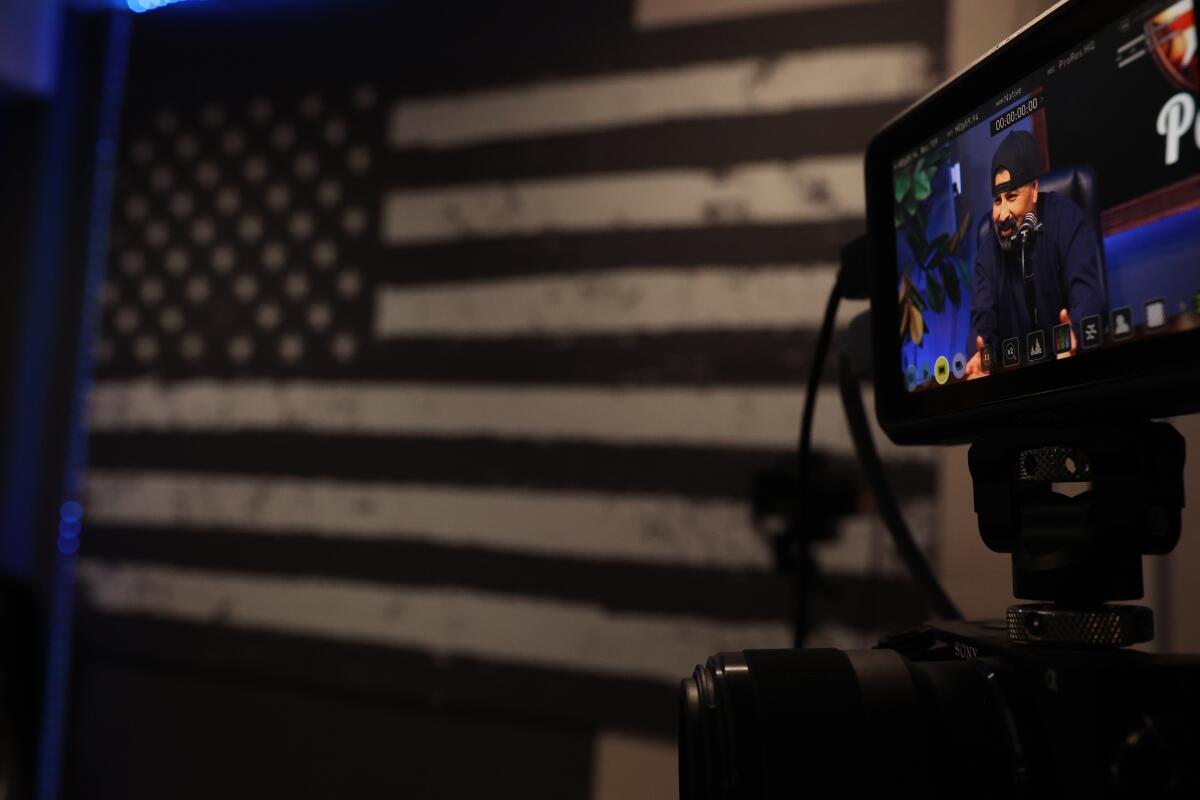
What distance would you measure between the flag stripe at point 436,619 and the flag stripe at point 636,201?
2.50 feet

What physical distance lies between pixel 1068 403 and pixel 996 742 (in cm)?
19

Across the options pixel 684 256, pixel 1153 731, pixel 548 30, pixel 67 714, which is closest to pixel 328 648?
pixel 67 714

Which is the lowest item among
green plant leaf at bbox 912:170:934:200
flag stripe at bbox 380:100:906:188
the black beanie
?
the black beanie

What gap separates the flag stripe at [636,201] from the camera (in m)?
1.61

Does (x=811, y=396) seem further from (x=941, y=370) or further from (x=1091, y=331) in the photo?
(x=1091, y=331)

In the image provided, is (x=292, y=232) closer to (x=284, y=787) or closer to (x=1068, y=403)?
(x=284, y=787)

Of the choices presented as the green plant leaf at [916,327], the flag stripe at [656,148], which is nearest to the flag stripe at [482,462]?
the flag stripe at [656,148]

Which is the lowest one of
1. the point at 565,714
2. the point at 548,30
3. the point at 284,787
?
the point at 284,787

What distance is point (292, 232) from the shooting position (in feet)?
6.78

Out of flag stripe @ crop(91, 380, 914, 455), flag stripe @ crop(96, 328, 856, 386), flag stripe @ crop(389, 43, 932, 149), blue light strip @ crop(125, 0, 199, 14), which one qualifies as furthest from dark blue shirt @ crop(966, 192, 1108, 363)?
blue light strip @ crop(125, 0, 199, 14)

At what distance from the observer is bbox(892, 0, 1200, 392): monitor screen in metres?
0.43

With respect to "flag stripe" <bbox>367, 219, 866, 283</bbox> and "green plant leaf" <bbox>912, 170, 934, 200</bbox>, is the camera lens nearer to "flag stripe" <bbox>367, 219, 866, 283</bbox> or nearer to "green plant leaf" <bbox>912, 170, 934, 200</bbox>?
"green plant leaf" <bbox>912, 170, 934, 200</bbox>

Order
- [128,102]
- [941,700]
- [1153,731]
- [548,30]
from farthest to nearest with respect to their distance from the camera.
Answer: [128,102]
[548,30]
[941,700]
[1153,731]

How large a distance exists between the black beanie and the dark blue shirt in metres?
0.02
